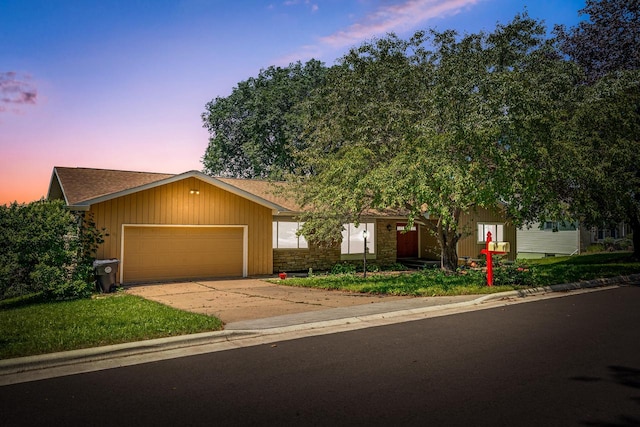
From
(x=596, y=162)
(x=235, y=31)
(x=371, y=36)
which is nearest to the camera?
(x=235, y=31)

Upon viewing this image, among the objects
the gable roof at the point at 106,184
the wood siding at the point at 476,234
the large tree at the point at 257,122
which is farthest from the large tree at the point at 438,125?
the large tree at the point at 257,122

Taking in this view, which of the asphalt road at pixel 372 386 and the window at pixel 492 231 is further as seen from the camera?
the window at pixel 492 231

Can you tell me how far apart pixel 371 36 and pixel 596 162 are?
920 cm

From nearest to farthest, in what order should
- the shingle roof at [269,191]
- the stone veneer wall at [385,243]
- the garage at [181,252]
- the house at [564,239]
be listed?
the garage at [181,252], the shingle roof at [269,191], the stone veneer wall at [385,243], the house at [564,239]

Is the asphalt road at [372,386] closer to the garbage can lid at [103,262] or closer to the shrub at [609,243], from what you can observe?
the garbage can lid at [103,262]

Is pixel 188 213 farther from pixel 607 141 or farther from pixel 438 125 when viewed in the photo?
pixel 607 141

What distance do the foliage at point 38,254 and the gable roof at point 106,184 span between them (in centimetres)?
155

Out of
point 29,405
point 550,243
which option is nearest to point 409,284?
point 29,405

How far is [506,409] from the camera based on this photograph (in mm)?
4363

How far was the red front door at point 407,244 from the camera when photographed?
24328mm

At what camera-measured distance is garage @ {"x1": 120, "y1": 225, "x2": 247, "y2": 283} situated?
617 inches

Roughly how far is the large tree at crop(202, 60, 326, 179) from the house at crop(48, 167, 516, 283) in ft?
54.0

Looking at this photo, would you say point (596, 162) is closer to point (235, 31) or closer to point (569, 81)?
point (569, 81)

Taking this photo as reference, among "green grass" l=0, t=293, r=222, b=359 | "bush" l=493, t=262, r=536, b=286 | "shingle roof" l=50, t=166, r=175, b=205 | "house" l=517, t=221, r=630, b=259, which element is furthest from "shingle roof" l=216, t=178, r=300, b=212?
"house" l=517, t=221, r=630, b=259
